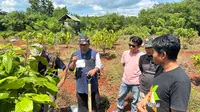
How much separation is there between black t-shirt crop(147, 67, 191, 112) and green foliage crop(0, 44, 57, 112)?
99cm

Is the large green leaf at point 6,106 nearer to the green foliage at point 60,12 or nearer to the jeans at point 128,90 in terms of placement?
the jeans at point 128,90

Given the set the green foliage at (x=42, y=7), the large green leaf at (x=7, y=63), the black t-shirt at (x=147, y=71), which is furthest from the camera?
the green foliage at (x=42, y=7)

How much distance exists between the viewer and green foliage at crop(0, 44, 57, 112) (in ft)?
2.86

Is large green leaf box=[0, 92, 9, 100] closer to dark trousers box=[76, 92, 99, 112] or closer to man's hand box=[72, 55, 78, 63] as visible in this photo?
man's hand box=[72, 55, 78, 63]

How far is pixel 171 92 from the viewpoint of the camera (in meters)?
1.73

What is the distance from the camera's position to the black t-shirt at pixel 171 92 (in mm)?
1677

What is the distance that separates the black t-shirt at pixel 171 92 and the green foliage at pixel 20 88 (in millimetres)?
995

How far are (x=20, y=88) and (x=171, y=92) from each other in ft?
3.80

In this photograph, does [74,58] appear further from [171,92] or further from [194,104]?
[194,104]

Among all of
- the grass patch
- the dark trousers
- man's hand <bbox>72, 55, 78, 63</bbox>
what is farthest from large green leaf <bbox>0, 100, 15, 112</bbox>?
the grass patch

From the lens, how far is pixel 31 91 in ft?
3.23

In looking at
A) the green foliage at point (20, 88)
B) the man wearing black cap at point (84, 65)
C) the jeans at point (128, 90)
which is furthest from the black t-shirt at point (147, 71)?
the green foliage at point (20, 88)

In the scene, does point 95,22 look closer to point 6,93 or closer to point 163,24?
point 163,24

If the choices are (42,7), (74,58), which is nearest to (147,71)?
(74,58)
